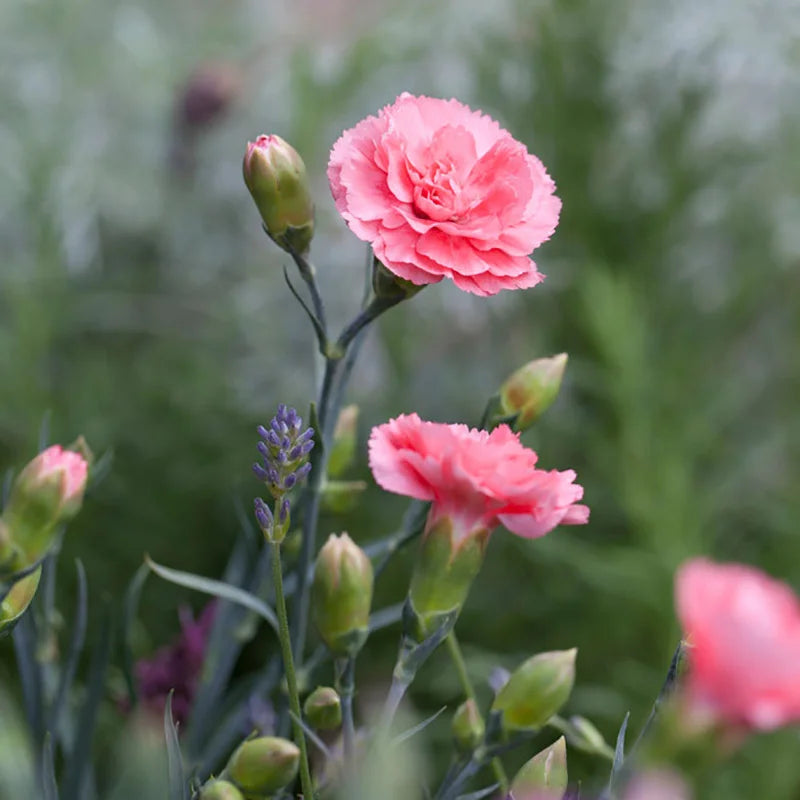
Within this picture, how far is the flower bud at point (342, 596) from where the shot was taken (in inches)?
9.3

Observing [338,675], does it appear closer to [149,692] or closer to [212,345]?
[149,692]

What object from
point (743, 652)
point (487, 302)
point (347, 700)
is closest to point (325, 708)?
point (347, 700)

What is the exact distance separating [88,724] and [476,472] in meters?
0.15

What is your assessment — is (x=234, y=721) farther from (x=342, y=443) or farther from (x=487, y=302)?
(x=487, y=302)

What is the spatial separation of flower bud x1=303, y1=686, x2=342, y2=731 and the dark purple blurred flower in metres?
0.11

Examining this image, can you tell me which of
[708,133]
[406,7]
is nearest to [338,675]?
[708,133]

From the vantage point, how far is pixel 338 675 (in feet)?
0.79

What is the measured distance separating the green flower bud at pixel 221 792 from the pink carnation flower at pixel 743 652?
101mm

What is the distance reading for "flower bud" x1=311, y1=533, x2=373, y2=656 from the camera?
0.77 feet

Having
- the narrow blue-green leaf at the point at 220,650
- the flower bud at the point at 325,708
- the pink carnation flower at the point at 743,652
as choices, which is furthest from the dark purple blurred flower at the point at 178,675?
the pink carnation flower at the point at 743,652

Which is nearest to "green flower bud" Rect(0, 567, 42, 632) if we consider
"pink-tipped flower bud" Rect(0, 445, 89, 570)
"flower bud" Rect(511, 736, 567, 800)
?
"pink-tipped flower bud" Rect(0, 445, 89, 570)

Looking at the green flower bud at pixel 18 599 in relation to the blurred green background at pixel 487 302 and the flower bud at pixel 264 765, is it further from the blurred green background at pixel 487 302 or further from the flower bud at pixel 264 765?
the blurred green background at pixel 487 302

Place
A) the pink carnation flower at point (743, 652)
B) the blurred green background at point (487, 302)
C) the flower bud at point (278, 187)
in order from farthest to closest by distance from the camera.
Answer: the blurred green background at point (487, 302) → the flower bud at point (278, 187) → the pink carnation flower at point (743, 652)

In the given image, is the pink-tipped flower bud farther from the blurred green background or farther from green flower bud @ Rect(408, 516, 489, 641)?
the blurred green background
